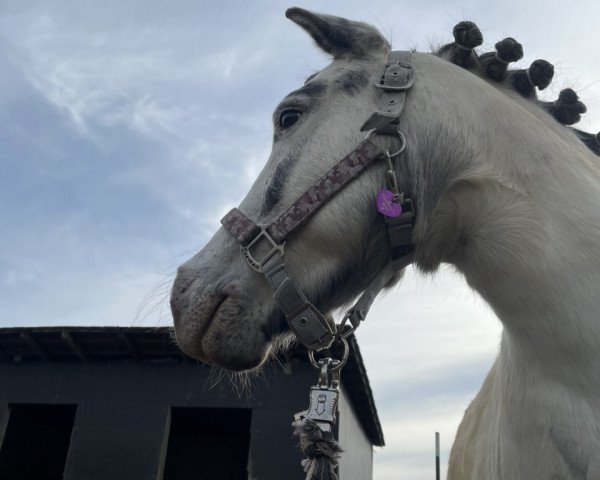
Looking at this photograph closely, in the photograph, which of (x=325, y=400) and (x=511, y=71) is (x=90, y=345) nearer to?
(x=325, y=400)

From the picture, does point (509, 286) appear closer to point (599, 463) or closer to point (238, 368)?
point (599, 463)

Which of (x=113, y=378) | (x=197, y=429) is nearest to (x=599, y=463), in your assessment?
(x=113, y=378)

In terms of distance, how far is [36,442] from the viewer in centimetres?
1328

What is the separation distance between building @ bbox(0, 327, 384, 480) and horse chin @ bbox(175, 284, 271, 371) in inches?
292

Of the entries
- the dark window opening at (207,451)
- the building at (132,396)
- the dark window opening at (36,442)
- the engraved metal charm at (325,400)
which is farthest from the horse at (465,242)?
the dark window opening at (207,451)

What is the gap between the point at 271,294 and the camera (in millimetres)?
1958

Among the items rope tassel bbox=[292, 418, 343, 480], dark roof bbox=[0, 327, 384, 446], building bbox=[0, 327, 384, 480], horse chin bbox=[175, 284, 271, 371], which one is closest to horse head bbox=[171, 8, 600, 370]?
horse chin bbox=[175, 284, 271, 371]

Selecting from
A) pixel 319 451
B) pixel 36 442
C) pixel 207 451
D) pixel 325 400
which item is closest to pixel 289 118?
pixel 325 400

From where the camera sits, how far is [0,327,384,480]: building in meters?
9.77

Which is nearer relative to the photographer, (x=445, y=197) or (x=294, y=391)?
(x=445, y=197)

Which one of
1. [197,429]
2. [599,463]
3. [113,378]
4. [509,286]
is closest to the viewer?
[599,463]

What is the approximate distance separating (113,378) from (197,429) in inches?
133

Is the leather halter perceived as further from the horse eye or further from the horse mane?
the horse mane

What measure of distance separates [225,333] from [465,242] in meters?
0.88
